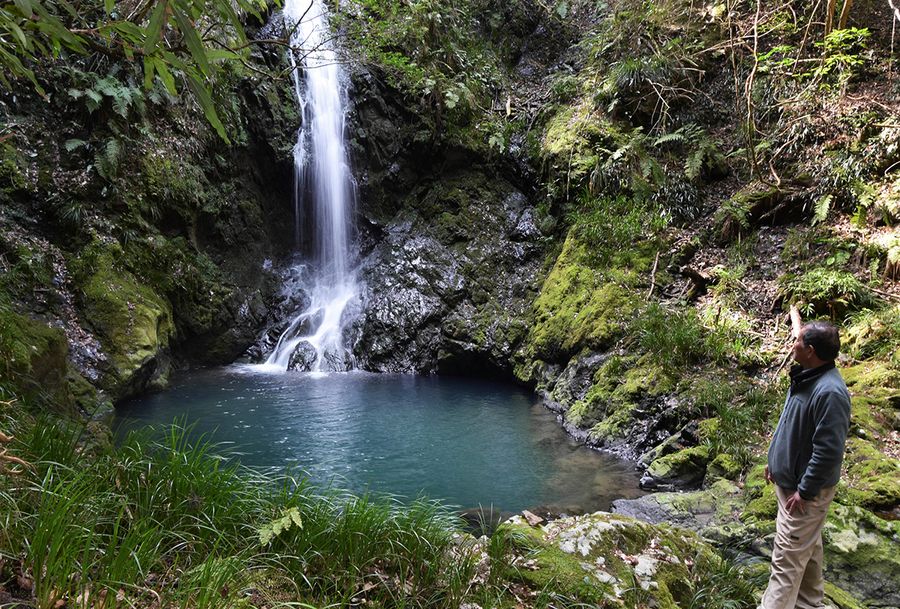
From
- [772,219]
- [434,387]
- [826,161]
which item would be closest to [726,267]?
[772,219]

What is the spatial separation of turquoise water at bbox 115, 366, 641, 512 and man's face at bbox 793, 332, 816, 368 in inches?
128

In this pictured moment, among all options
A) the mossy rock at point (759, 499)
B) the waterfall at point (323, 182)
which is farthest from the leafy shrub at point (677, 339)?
the waterfall at point (323, 182)

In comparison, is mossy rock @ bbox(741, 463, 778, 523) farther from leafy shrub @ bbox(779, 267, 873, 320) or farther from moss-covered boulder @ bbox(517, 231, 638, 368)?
moss-covered boulder @ bbox(517, 231, 638, 368)

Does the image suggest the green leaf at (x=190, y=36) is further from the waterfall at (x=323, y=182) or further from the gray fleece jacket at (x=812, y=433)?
the waterfall at (x=323, y=182)

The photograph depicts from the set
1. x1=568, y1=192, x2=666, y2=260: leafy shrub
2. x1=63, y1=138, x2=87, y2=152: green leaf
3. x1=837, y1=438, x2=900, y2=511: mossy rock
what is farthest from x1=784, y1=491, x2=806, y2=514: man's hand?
x1=63, y1=138, x2=87, y2=152: green leaf

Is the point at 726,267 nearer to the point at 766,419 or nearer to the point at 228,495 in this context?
the point at 766,419

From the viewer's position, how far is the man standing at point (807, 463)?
2.88 metres

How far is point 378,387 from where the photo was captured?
11.1 m

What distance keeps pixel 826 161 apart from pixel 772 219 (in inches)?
48.9

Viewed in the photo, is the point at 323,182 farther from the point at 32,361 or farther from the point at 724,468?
the point at 724,468

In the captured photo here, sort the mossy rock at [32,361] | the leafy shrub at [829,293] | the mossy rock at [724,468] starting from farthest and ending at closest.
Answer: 1. the leafy shrub at [829,293]
2. the mossy rock at [724,468]
3. the mossy rock at [32,361]

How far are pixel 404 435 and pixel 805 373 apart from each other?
19.7 feet

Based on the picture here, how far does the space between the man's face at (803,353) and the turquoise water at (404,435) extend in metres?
3.25

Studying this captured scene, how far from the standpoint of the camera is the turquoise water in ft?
20.4
